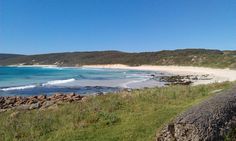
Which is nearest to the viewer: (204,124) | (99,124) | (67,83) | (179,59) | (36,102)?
(204,124)

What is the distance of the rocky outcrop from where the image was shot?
6.25m

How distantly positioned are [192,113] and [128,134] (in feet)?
7.76

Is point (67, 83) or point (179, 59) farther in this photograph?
point (179, 59)

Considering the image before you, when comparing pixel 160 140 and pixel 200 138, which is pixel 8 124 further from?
pixel 200 138

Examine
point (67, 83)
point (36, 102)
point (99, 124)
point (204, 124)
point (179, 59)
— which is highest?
point (179, 59)

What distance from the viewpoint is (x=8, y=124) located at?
1105cm

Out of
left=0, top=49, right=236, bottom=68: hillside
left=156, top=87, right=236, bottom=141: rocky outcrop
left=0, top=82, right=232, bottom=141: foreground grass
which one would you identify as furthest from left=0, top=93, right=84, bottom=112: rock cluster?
left=0, top=49, right=236, bottom=68: hillside

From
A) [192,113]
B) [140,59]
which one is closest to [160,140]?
[192,113]

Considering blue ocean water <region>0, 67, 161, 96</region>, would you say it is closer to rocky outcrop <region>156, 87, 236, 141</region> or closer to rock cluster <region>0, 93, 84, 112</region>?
rock cluster <region>0, 93, 84, 112</region>

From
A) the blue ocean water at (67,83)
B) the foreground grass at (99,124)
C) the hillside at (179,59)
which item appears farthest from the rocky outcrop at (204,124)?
the hillside at (179,59)

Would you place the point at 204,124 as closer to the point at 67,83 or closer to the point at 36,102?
the point at 36,102

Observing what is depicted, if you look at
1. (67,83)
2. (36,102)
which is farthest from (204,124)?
(67,83)

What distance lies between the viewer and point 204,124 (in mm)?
6293

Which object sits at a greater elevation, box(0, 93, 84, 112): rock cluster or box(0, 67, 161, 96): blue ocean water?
box(0, 93, 84, 112): rock cluster
